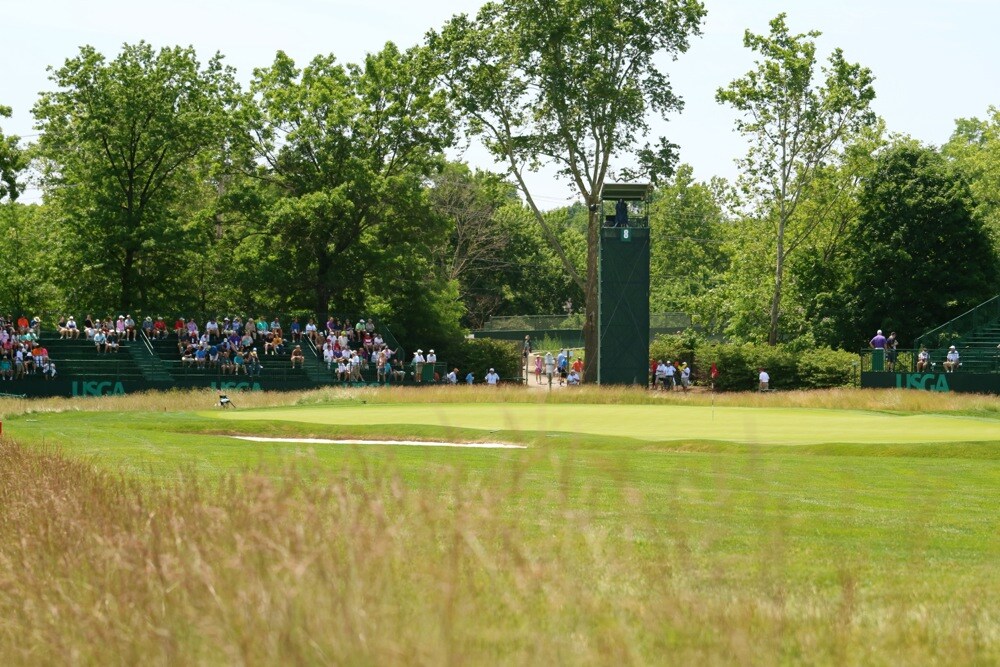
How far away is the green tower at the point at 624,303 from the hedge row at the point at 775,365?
8623mm

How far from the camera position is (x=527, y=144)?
59.3 m

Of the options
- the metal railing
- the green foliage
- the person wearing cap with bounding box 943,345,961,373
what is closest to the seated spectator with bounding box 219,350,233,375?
the green foliage

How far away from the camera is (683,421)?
97.8 ft

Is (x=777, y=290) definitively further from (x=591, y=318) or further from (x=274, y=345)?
(x=274, y=345)

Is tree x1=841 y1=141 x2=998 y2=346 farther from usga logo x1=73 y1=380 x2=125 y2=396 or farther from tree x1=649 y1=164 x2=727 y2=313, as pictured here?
tree x1=649 y1=164 x2=727 y2=313

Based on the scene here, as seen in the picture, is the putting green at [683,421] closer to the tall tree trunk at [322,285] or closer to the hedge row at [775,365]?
the hedge row at [775,365]

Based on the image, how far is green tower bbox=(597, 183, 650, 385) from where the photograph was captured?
162ft

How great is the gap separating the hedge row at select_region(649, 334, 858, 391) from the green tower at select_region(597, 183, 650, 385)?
8.62 meters

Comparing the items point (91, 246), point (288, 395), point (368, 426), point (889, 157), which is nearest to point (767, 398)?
point (288, 395)

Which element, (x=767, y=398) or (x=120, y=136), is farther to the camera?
(x=120, y=136)

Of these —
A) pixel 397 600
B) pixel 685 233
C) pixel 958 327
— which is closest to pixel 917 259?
pixel 958 327

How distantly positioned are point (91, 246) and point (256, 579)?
54284mm

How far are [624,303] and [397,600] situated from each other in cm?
4386

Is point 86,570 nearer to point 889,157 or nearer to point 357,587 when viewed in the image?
point 357,587
